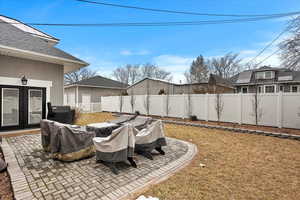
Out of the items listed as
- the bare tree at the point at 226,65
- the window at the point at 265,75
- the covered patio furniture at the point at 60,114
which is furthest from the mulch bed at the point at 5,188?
the bare tree at the point at 226,65

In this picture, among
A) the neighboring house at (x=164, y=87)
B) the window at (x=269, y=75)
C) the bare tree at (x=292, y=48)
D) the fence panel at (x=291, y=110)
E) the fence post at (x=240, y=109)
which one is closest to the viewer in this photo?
the fence panel at (x=291, y=110)

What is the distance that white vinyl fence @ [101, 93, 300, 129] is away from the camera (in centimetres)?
669

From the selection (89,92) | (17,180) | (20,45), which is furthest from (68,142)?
(89,92)

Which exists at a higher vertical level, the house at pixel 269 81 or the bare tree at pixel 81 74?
the bare tree at pixel 81 74

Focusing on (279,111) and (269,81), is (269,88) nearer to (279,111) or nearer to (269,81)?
(269,81)

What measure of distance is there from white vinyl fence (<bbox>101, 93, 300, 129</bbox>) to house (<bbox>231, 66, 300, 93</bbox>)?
1084cm

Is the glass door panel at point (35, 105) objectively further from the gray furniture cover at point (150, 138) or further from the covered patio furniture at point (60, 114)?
the gray furniture cover at point (150, 138)

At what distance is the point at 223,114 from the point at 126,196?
8.01 meters

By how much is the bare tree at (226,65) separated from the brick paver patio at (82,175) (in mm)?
29420

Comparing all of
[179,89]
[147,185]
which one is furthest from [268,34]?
[147,185]

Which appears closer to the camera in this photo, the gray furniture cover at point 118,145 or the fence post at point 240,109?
the gray furniture cover at point 118,145

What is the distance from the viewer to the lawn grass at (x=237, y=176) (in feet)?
7.72

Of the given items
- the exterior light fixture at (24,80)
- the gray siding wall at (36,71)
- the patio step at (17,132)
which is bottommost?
the patio step at (17,132)

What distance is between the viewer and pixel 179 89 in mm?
18109
